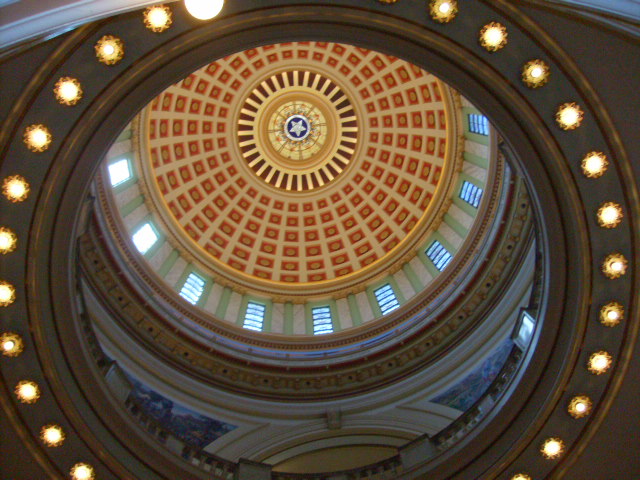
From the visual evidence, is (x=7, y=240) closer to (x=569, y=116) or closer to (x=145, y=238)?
(x=569, y=116)

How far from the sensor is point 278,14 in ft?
31.3

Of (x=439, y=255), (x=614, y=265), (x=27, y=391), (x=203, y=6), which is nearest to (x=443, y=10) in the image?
(x=203, y=6)

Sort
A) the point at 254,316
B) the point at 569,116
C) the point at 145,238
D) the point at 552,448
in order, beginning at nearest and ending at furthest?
the point at 569,116 < the point at 552,448 < the point at 145,238 < the point at 254,316

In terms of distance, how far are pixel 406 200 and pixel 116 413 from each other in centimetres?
1906

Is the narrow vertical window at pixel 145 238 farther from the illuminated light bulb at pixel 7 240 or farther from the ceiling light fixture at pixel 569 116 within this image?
the ceiling light fixture at pixel 569 116

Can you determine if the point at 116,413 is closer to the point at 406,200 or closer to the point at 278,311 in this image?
the point at 278,311

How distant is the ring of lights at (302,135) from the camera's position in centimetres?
2944

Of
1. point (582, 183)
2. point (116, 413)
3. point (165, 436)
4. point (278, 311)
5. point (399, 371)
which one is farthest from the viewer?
point (278, 311)

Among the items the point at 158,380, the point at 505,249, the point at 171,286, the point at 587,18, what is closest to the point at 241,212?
the point at 171,286

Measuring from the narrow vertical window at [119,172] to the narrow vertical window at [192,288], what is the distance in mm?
5108

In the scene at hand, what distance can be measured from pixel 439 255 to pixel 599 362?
41.6ft

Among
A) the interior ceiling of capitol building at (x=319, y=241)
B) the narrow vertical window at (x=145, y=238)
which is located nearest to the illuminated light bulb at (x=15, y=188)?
the interior ceiling of capitol building at (x=319, y=241)

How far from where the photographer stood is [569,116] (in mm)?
9875

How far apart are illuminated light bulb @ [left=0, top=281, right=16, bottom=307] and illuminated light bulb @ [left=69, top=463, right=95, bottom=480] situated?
3.86 metres
